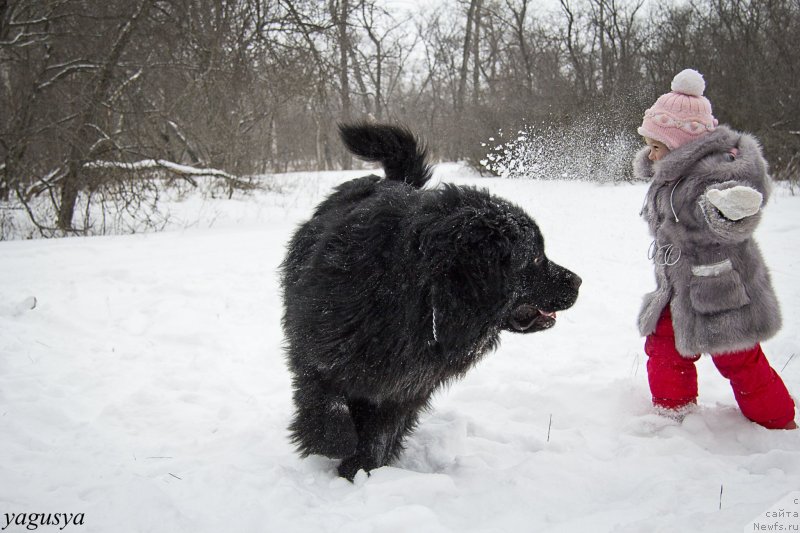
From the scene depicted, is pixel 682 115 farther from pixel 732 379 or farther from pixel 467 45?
pixel 467 45

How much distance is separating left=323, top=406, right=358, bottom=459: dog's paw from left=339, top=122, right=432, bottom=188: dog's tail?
5.04 feet

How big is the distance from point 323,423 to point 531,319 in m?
1.11

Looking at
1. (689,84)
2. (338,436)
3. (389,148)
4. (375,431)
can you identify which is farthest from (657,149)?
(338,436)

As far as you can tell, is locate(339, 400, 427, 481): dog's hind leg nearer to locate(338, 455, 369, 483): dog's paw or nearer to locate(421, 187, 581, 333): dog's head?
locate(338, 455, 369, 483): dog's paw

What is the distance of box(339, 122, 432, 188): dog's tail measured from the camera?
312 centimetres

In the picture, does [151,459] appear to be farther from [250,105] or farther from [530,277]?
[250,105]

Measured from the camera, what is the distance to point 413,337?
210 centimetres

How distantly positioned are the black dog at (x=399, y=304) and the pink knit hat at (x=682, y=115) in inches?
38.8

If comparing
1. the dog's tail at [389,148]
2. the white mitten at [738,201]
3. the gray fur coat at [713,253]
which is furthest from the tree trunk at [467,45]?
the white mitten at [738,201]

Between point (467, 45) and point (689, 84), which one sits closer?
point (689, 84)

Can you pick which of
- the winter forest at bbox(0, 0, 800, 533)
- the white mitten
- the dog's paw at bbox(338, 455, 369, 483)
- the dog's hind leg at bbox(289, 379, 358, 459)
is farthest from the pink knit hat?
the dog's paw at bbox(338, 455, 369, 483)

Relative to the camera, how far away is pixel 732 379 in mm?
2619

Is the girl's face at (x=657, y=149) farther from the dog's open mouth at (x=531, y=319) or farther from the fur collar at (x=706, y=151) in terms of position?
the dog's open mouth at (x=531, y=319)

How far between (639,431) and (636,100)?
12544mm
